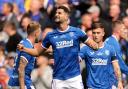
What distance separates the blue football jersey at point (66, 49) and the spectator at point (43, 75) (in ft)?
10.2

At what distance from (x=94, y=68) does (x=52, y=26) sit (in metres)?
5.09

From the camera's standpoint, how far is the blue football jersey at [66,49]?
12594mm

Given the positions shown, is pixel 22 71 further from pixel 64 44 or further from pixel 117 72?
pixel 117 72

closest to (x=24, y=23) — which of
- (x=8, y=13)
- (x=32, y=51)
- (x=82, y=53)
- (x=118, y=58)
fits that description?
(x=8, y=13)

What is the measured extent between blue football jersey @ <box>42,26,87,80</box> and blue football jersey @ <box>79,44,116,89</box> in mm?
681

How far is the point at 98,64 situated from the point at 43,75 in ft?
9.06

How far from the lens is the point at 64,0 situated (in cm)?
1889

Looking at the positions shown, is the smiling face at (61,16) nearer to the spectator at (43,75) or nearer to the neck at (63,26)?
the neck at (63,26)

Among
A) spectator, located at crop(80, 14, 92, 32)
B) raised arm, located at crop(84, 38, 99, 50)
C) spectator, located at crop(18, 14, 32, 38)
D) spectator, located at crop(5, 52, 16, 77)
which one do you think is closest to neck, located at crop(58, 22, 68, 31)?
raised arm, located at crop(84, 38, 99, 50)

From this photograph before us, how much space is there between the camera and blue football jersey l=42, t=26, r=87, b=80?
1259 cm

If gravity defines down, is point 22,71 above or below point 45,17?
below

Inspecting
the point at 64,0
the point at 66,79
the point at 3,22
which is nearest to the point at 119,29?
the point at 66,79

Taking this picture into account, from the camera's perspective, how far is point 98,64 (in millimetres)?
13281

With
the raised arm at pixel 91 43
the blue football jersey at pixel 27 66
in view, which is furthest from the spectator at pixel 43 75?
the raised arm at pixel 91 43
